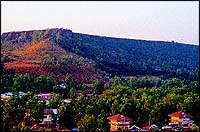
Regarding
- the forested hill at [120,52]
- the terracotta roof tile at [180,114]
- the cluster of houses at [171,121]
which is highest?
the forested hill at [120,52]

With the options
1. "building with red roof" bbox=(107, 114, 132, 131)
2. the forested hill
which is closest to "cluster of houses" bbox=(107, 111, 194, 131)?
"building with red roof" bbox=(107, 114, 132, 131)

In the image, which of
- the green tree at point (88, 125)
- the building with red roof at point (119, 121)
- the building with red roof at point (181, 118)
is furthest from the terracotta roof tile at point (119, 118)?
the green tree at point (88, 125)

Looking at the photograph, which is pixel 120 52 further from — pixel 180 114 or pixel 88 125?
pixel 88 125

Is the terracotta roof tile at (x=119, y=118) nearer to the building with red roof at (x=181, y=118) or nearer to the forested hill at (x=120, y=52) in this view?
the building with red roof at (x=181, y=118)

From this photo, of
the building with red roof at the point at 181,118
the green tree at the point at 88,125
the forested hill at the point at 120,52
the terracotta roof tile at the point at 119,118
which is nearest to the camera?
the green tree at the point at 88,125

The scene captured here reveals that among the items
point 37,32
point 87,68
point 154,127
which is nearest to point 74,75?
point 87,68

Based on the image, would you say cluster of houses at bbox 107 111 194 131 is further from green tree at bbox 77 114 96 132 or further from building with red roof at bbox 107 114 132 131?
green tree at bbox 77 114 96 132

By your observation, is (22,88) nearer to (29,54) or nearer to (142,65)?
(29,54)
